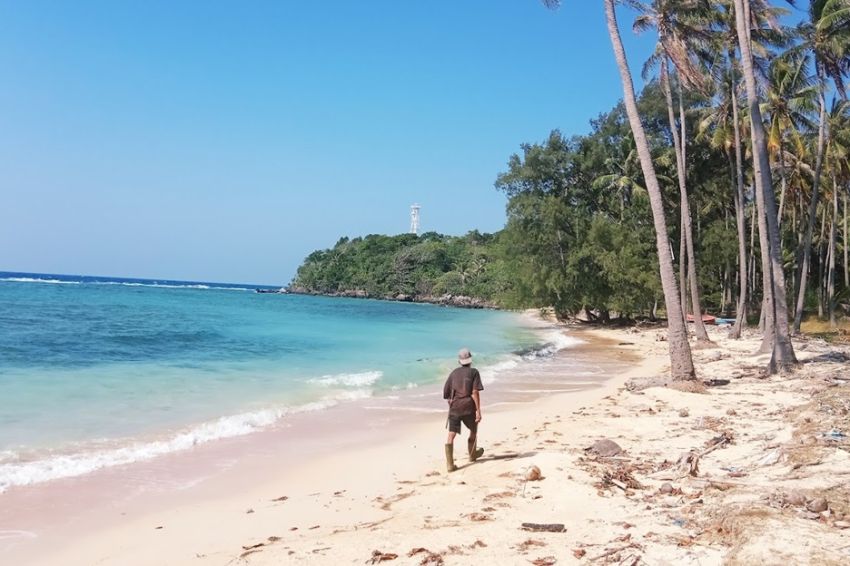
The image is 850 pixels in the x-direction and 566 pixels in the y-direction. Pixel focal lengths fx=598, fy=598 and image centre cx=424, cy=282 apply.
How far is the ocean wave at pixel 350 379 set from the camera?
52.0 ft

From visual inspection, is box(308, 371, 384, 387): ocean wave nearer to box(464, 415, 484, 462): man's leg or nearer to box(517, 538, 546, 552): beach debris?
box(464, 415, 484, 462): man's leg

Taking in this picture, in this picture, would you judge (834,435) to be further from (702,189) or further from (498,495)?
(702,189)

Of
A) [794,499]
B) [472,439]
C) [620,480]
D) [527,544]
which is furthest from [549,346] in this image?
[527,544]

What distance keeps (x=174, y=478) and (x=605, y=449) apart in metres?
5.44

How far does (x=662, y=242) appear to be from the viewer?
528 inches

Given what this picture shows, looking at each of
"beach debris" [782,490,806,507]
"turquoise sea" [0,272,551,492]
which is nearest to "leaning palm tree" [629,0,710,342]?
"turquoise sea" [0,272,551,492]

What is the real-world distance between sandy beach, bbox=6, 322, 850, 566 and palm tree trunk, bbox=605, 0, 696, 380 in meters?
1.96

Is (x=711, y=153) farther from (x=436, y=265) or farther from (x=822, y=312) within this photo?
(x=436, y=265)

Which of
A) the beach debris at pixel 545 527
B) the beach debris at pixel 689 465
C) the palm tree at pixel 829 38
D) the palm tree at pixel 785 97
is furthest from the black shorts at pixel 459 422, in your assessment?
the palm tree at pixel 785 97

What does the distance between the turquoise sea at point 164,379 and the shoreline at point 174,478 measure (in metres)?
0.43

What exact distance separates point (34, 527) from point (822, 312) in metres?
38.5

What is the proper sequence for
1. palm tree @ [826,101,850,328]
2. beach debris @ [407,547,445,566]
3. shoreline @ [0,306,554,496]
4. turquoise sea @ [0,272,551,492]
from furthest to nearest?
1. palm tree @ [826,101,850,328]
2. turquoise sea @ [0,272,551,492]
3. shoreline @ [0,306,554,496]
4. beach debris @ [407,547,445,566]

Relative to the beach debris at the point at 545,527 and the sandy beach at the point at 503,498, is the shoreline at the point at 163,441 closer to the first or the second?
the sandy beach at the point at 503,498

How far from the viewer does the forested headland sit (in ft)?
56.2
